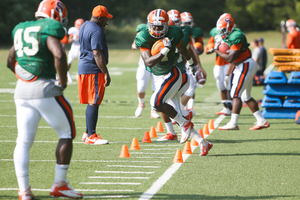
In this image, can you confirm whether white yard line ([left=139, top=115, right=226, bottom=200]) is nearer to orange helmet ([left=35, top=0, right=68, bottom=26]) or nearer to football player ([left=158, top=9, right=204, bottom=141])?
football player ([left=158, top=9, right=204, bottom=141])

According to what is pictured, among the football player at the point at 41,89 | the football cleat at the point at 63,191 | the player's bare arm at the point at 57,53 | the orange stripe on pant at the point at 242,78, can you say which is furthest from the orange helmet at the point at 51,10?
the orange stripe on pant at the point at 242,78

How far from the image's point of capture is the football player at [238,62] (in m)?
7.73

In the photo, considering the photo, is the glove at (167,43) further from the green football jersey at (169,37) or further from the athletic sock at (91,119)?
the athletic sock at (91,119)

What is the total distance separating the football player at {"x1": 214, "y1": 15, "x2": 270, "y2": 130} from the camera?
25.3 ft

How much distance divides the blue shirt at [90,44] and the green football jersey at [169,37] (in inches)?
30.5

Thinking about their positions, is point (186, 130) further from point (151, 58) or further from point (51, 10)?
point (51, 10)

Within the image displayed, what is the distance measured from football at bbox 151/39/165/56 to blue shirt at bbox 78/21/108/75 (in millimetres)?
1009

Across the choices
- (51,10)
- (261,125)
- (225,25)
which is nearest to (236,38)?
(225,25)

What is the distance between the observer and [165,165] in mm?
5484

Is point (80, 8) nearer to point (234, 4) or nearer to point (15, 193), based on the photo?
point (234, 4)

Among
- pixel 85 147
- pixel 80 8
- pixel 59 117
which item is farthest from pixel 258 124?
pixel 80 8

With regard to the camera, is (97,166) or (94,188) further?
(97,166)

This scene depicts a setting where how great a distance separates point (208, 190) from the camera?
Answer: 4449mm

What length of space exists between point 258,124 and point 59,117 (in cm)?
514
